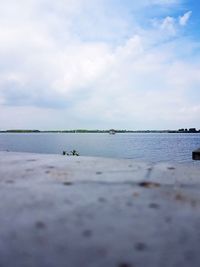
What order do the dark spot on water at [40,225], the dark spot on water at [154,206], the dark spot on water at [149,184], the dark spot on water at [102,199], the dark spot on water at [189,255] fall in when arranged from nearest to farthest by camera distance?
the dark spot on water at [189,255] → the dark spot on water at [40,225] → the dark spot on water at [154,206] → the dark spot on water at [102,199] → the dark spot on water at [149,184]

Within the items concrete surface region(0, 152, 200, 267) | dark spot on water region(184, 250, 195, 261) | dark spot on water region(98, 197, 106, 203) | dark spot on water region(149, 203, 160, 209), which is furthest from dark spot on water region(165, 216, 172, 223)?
dark spot on water region(98, 197, 106, 203)

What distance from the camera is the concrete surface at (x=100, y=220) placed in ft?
3.42

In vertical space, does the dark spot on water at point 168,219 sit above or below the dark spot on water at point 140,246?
above

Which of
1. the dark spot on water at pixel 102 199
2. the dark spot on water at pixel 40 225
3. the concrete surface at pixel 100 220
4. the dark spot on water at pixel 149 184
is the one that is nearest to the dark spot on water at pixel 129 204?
the concrete surface at pixel 100 220

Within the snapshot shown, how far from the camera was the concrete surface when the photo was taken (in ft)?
3.42

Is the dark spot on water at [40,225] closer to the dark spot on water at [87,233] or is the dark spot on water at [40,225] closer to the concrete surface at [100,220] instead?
the concrete surface at [100,220]

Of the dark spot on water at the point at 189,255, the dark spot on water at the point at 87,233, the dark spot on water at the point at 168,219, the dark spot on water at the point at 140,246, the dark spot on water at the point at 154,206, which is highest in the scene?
the dark spot on water at the point at 154,206

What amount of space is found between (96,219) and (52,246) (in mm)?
289

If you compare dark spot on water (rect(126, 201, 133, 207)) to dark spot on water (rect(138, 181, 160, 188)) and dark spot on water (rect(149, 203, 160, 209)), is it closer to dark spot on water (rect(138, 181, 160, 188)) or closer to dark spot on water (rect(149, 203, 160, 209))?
dark spot on water (rect(149, 203, 160, 209))

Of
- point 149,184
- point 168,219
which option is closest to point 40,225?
point 168,219

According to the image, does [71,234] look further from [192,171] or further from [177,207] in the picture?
[192,171]

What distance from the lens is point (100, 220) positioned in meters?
1.35

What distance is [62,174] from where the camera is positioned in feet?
7.85

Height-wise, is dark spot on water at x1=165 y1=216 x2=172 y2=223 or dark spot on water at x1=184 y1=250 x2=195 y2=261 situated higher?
dark spot on water at x1=165 y1=216 x2=172 y2=223
